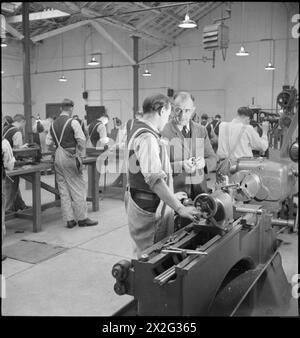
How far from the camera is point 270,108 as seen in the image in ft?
29.4

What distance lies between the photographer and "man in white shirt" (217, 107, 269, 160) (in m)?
3.41

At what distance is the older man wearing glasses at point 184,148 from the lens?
223cm

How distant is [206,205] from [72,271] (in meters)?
1.58

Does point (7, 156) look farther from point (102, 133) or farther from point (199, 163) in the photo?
point (102, 133)

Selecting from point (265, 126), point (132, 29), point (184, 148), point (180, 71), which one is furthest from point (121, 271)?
point (180, 71)

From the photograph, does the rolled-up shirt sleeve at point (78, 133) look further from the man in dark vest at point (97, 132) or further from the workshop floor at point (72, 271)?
the man in dark vest at point (97, 132)

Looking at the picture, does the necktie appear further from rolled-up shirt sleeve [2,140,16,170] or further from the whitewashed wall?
the whitewashed wall

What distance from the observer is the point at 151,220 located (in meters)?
1.85

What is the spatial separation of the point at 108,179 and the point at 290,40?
5030 millimetres

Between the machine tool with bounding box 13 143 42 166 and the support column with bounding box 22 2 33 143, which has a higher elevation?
the support column with bounding box 22 2 33 143

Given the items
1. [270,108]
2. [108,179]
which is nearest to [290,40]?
[270,108]

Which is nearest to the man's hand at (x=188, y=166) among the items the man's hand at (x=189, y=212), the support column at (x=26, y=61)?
the man's hand at (x=189, y=212)

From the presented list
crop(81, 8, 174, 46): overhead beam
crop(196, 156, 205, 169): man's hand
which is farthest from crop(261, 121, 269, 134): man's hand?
crop(81, 8, 174, 46): overhead beam

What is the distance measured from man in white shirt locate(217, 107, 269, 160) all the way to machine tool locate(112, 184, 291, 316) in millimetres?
1477
